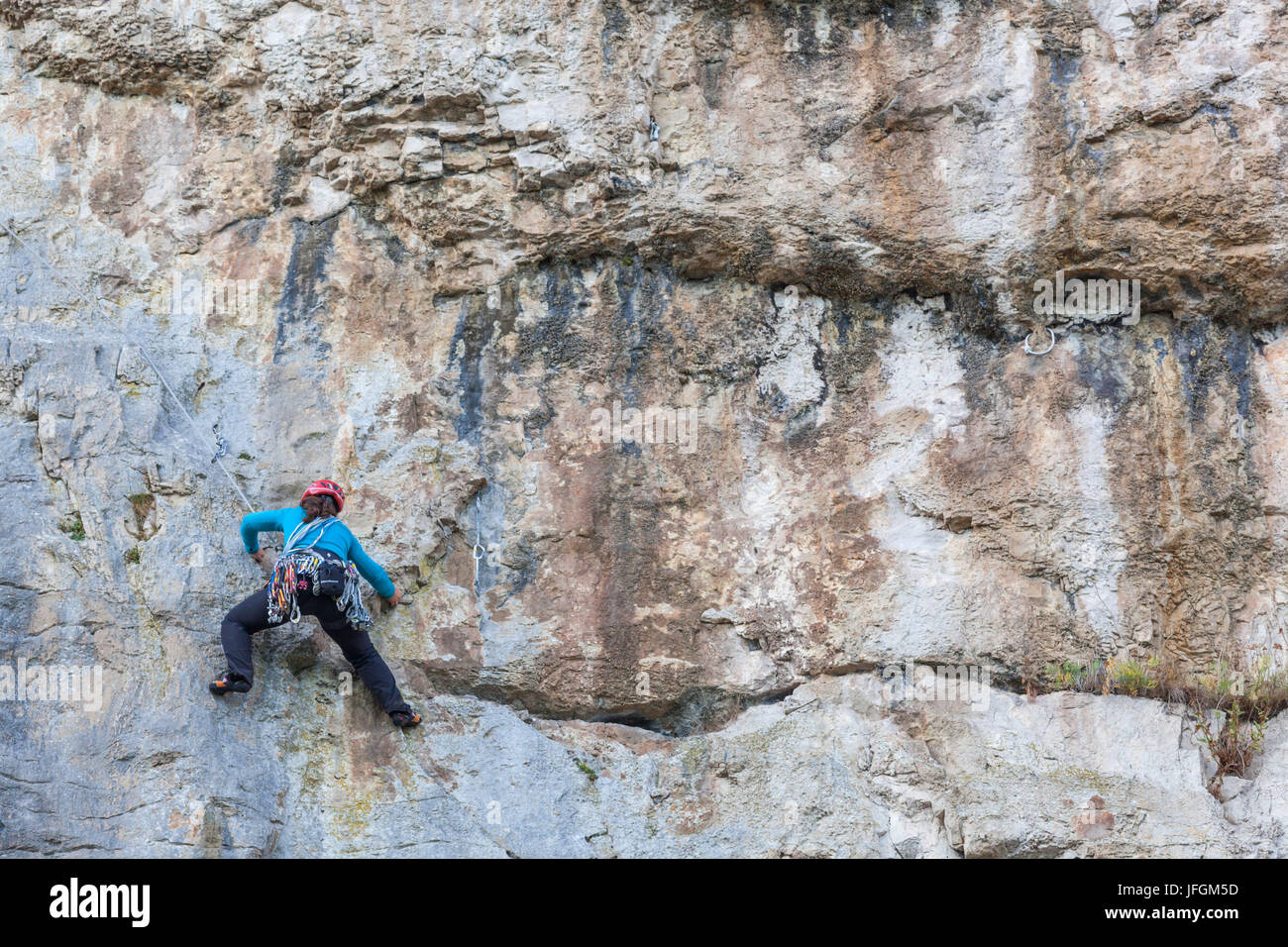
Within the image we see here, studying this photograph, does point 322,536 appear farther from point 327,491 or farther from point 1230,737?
point 1230,737

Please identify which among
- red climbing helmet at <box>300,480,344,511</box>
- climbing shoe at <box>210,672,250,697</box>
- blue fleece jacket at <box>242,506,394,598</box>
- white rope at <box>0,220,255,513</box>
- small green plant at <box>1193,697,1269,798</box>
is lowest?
small green plant at <box>1193,697,1269,798</box>

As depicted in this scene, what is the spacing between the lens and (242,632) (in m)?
7.29

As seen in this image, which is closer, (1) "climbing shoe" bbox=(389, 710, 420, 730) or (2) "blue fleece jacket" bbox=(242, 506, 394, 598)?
(2) "blue fleece jacket" bbox=(242, 506, 394, 598)

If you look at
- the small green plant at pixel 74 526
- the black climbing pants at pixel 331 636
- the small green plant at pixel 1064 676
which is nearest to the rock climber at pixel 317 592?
the black climbing pants at pixel 331 636

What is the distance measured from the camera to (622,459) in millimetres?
8594

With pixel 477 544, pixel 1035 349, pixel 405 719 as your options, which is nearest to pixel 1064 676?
pixel 1035 349

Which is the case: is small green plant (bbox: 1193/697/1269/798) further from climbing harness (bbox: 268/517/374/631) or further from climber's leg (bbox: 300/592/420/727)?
climbing harness (bbox: 268/517/374/631)

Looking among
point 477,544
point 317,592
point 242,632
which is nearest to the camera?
point 317,592

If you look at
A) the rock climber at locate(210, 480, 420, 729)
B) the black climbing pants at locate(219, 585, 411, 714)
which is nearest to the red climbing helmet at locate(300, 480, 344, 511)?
the rock climber at locate(210, 480, 420, 729)

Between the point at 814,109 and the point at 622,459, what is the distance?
280 cm

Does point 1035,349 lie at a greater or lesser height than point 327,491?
greater

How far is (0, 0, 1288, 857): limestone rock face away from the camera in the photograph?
763 cm

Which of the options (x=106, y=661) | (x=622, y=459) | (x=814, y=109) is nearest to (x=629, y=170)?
(x=814, y=109)

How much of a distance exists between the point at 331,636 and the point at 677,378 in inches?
114
